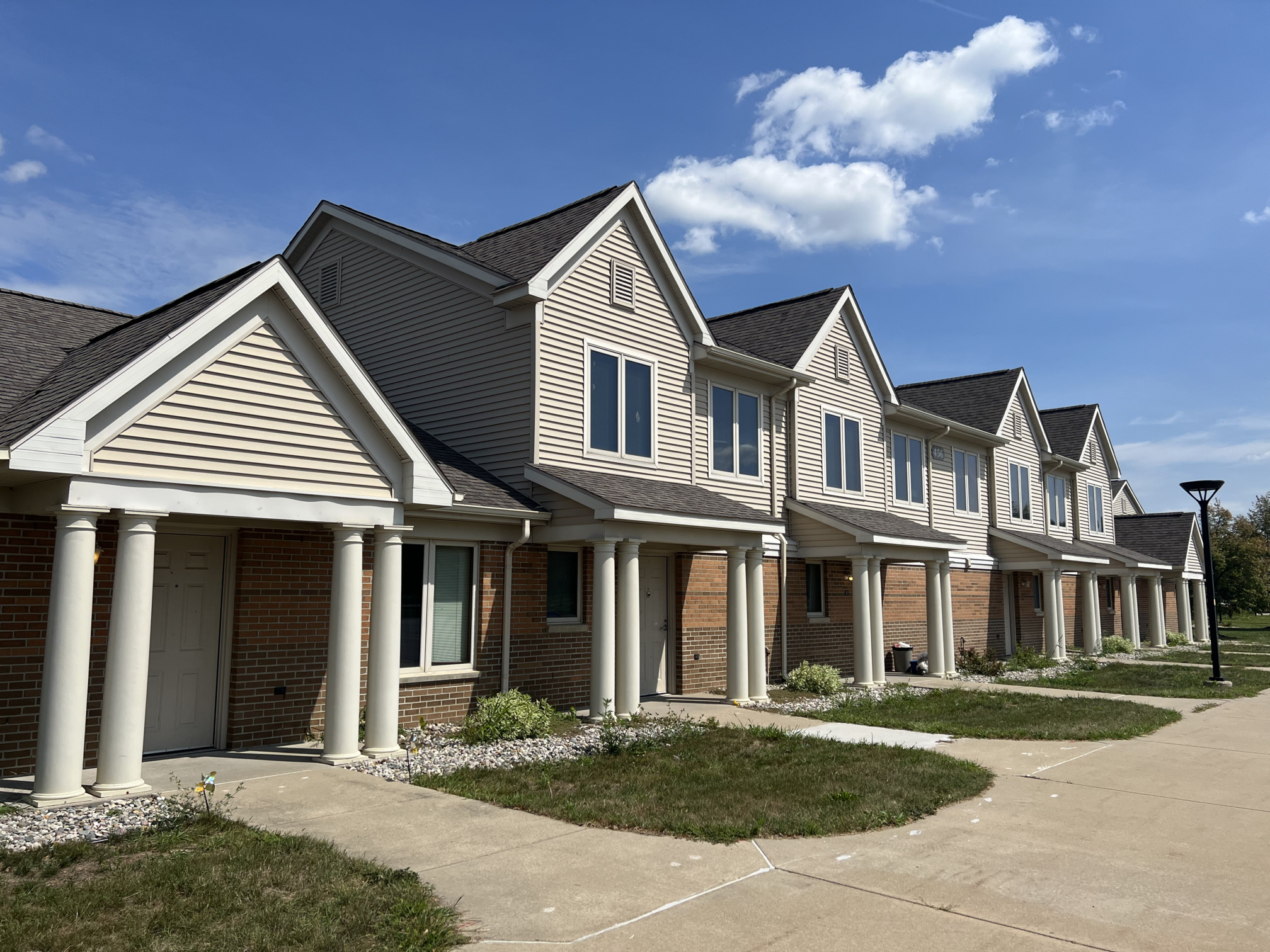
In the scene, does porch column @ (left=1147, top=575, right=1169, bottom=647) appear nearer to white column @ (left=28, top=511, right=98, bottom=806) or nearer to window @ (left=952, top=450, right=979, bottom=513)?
window @ (left=952, top=450, right=979, bottom=513)

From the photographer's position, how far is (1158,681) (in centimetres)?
2105

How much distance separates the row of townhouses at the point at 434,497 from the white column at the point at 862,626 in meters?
0.09

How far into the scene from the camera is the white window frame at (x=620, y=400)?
48.2 ft

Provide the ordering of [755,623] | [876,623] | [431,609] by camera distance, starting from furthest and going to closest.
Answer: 1. [876,623]
2. [755,623]
3. [431,609]

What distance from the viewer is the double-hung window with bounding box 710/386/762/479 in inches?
692

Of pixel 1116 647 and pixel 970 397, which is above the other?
pixel 970 397

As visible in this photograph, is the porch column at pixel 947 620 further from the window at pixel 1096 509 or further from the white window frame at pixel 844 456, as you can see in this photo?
the window at pixel 1096 509

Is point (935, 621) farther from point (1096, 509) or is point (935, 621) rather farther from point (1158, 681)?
point (1096, 509)

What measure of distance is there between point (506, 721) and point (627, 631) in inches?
95.1

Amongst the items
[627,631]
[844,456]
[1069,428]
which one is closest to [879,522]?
[844,456]

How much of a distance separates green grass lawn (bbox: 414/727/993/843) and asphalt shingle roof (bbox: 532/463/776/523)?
3.46 metres

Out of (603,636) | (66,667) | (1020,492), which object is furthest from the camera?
(1020,492)

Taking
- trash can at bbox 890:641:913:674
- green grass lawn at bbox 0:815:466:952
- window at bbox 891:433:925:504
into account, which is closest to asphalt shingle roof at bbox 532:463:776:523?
green grass lawn at bbox 0:815:466:952

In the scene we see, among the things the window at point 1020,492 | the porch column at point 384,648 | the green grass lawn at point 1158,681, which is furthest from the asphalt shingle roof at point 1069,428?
the porch column at point 384,648
